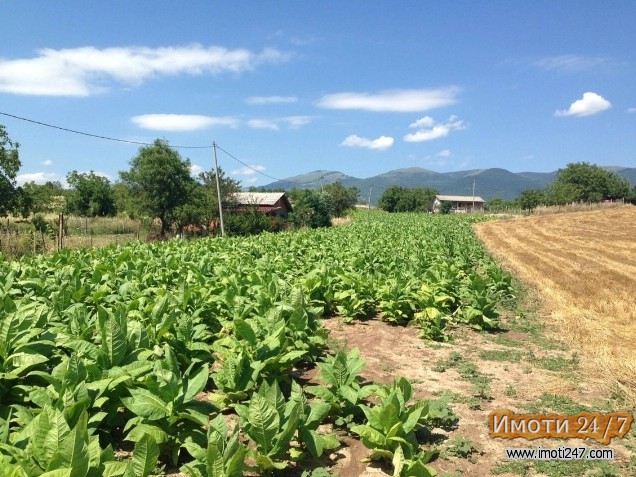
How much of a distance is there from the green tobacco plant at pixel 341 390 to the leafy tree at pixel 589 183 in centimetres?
11288

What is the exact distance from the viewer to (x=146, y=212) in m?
35.0

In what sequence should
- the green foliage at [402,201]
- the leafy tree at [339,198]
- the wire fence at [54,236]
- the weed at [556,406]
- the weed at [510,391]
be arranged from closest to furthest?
1. the weed at [556,406]
2. the weed at [510,391]
3. the wire fence at [54,236]
4. the leafy tree at [339,198]
5. the green foliage at [402,201]

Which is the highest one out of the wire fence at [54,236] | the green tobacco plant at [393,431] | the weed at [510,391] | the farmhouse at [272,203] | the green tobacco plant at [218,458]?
the farmhouse at [272,203]

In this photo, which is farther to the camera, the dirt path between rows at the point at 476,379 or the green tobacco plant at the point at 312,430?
the dirt path between rows at the point at 476,379

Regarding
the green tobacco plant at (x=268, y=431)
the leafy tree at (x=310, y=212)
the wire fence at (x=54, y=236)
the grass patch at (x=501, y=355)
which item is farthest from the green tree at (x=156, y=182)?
the green tobacco plant at (x=268, y=431)

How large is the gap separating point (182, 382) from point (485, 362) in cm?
426

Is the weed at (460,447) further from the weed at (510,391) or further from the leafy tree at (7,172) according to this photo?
the leafy tree at (7,172)

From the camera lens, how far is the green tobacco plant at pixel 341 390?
14.3ft

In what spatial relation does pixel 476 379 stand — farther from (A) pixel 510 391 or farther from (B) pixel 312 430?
(B) pixel 312 430

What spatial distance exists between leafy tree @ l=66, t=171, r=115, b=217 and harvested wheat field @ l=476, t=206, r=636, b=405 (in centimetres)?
5070

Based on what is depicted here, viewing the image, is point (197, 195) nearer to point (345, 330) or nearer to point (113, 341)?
point (345, 330)

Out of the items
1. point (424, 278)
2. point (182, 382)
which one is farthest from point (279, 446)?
point (424, 278)

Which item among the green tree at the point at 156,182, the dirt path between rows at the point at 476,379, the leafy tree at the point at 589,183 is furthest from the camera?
the leafy tree at the point at 589,183

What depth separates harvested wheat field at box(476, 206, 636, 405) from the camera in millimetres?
6512
